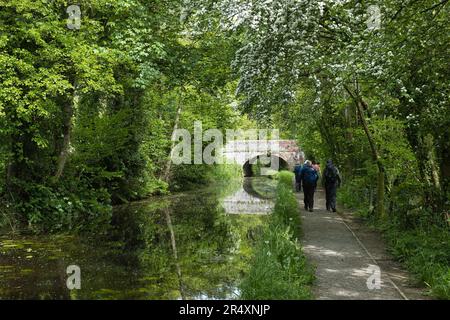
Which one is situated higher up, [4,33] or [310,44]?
[4,33]

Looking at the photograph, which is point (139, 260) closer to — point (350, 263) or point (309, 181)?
point (350, 263)

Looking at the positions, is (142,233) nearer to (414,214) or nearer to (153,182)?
(414,214)

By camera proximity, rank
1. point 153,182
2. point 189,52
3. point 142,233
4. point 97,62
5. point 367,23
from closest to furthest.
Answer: point 367,23
point 97,62
point 142,233
point 189,52
point 153,182

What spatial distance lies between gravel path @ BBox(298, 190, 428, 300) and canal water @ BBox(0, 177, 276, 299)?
57.0 inches

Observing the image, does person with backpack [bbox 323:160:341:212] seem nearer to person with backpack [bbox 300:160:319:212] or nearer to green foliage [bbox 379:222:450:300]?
person with backpack [bbox 300:160:319:212]

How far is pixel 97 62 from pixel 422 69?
8.76m

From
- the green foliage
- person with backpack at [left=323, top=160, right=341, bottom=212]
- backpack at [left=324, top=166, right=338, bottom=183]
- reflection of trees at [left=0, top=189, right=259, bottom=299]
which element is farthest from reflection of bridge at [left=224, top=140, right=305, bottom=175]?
the green foliage

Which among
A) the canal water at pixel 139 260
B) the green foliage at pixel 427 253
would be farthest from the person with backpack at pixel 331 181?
the green foliage at pixel 427 253

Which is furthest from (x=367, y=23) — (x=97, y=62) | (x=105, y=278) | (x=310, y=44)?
(x=97, y=62)

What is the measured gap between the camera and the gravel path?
6.95m

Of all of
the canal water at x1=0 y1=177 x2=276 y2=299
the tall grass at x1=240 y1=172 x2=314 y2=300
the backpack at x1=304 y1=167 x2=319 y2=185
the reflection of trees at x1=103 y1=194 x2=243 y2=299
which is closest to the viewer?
the tall grass at x1=240 y1=172 x2=314 y2=300
